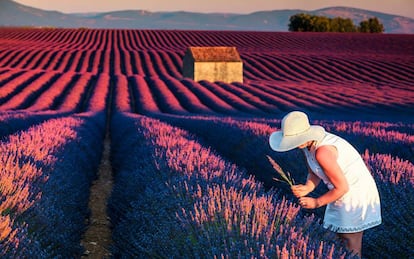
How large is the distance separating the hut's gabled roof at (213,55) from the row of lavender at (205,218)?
2943 cm

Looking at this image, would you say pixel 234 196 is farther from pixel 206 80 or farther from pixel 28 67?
pixel 28 67

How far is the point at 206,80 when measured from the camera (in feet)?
115

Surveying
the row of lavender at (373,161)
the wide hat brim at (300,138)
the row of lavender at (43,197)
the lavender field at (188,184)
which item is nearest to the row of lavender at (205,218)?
the lavender field at (188,184)

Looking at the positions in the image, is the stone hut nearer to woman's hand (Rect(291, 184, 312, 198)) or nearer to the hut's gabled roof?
the hut's gabled roof

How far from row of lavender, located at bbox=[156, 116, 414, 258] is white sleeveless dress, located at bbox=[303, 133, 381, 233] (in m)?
0.93

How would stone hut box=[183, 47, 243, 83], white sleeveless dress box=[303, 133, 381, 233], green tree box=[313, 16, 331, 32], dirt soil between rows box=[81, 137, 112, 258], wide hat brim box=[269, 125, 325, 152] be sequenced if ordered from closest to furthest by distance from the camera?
wide hat brim box=[269, 125, 325, 152], white sleeveless dress box=[303, 133, 381, 233], dirt soil between rows box=[81, 137, 112, 258], stone hut box=[183, 47, 243, 83], green tree box=[313, 16, 331, 32]

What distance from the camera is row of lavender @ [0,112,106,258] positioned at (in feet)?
12.0

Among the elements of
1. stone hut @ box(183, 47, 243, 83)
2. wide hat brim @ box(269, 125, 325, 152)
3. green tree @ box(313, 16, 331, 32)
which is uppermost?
green tree @ box(313, 16, 331, 32)

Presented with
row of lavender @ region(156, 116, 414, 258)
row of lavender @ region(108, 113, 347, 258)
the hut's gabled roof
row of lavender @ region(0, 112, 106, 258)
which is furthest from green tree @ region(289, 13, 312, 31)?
row of lavender @ region(108, 113, 347, 258)

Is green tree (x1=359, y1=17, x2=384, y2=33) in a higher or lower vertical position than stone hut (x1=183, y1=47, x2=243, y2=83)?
higher

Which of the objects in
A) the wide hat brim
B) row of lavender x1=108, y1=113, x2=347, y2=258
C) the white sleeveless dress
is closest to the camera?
row of lavender x1=108, y1=113, x2=347, y2=258

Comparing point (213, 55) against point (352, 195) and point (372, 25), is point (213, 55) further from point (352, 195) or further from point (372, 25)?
point (372, 25)

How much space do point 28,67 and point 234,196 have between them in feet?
124

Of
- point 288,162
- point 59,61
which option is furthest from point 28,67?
point 288,162
